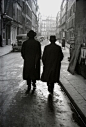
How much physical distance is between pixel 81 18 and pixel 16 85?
18.1 feet

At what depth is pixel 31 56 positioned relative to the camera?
252 inches

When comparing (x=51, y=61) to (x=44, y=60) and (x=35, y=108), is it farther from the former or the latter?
(x=35, y=108)

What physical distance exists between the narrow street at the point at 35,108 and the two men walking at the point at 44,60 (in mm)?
494

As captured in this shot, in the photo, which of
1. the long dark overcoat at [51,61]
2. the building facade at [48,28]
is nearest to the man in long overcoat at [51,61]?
the long dark overcoat at [51,61]

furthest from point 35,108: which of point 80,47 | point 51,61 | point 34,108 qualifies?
point 80,47

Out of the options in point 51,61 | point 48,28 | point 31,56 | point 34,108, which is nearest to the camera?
point 34,108

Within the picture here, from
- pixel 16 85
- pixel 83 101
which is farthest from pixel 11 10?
pixel 83 101

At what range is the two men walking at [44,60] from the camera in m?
5.97

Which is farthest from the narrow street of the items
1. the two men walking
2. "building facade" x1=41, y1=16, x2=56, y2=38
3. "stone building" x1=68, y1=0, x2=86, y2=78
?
"building facade" x1=41, y1=16, x2=56, y2=38

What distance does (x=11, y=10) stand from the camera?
36.9 meters

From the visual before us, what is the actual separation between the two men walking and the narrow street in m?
0.49

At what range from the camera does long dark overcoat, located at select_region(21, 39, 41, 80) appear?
6352 millimetres

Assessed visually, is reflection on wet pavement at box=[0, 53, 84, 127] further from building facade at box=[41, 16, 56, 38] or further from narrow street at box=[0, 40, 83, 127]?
building facade at box=[41, 16, 56, 38]

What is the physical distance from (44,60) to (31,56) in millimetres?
501
